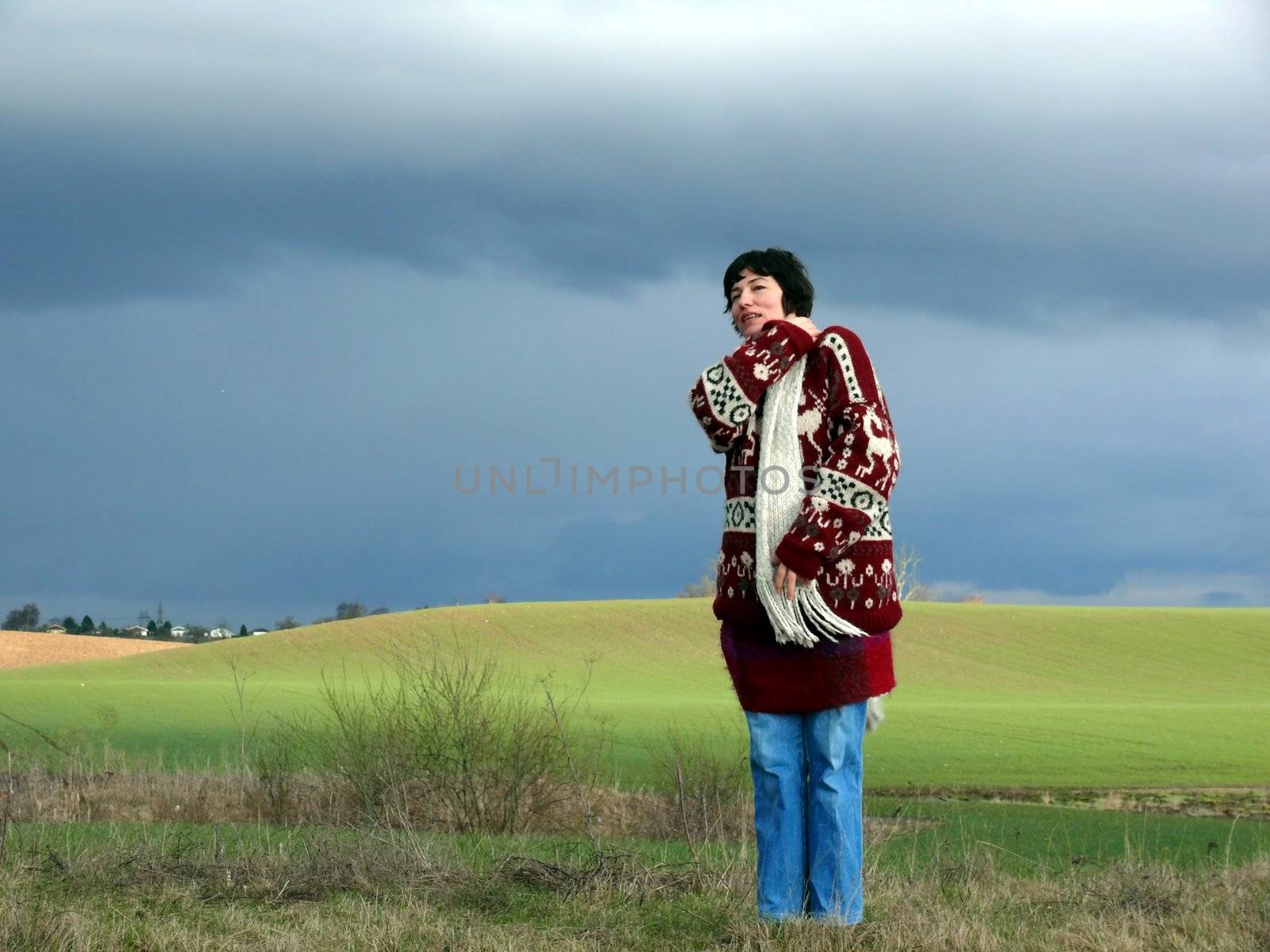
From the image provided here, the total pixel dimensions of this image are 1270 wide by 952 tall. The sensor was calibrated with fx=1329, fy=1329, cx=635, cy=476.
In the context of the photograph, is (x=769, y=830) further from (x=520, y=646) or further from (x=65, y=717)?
(x=520, y=646)

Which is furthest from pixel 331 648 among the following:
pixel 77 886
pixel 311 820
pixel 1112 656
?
pixel 77 886

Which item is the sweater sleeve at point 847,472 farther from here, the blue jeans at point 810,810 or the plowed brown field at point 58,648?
the plowed brown field at point 58,648

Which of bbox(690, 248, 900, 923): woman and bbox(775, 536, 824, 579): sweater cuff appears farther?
bbox(690, 248, 900, 923): woman

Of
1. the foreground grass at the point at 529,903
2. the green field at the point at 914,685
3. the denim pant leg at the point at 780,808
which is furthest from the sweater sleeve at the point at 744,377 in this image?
the green field at the point at 914,685

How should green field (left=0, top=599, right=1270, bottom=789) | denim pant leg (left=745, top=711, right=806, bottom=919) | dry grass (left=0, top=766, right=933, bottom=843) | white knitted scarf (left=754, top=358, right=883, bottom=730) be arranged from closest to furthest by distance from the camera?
white knitted scarf (left=754, top=358, right=883, bottom=730)
denim pant leg (left=745, top=711, right=806, bottom=919)
dry grass (left=0, top=766, right=933, bottom=843)
green field (left=0, top=599, right=1270, bottom=789)

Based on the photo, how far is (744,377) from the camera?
5074mm

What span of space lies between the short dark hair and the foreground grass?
7.87 ft

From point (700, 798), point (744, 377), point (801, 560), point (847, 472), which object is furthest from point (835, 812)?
point (700, 798)

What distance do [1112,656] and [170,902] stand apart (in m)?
46.0

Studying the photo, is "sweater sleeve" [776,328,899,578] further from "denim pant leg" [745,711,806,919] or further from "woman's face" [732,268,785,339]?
"denim pant leg" [745,711,806,919]

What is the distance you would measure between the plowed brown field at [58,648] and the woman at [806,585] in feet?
174

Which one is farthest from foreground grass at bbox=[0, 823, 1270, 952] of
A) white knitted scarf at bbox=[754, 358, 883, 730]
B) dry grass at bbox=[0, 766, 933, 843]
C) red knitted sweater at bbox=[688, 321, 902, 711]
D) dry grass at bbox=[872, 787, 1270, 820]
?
dry grass at bbox=[872, 787, 1270, 820]

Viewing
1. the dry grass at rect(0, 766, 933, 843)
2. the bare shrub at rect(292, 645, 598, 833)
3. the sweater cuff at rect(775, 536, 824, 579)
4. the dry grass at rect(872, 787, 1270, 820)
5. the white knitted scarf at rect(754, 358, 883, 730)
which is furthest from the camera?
the dry grass at rect(872, 787, 1270, 820)

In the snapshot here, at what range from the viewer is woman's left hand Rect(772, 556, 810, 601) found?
4.83m
